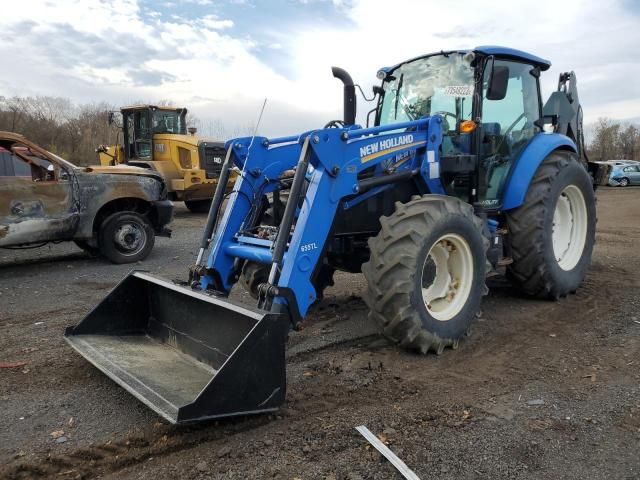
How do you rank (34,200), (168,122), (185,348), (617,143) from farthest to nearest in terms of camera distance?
(617,143) < (168,122) < (34,200) < (185,348)

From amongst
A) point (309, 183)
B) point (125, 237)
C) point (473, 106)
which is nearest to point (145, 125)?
point (125, 237)

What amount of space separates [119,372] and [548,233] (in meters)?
4.37

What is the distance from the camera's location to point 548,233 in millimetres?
5781

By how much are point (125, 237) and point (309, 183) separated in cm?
553

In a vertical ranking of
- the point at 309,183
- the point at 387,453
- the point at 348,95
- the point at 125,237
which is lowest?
the point at 387,453

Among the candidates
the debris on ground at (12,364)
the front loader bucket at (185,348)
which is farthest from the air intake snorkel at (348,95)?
the debris on ground at (12,364)

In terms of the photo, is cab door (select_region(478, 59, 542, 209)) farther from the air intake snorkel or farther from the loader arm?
the air intake snorkel

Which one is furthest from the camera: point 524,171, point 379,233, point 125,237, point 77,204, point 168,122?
point 168,122

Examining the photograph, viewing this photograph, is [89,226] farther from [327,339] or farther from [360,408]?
[360,408]

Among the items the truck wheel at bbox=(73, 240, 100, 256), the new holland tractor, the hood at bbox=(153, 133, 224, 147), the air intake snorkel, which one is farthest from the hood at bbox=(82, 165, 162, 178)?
the hood at bbox=(153, 133, 224, 147)

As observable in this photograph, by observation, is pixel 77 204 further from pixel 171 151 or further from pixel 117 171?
pixel 171 151

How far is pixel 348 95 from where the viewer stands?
5.35 meters

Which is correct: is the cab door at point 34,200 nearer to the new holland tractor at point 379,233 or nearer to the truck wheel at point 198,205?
the new holland tractor at point 379,233

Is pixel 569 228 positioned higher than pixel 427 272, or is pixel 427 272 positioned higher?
pixel 569 228
